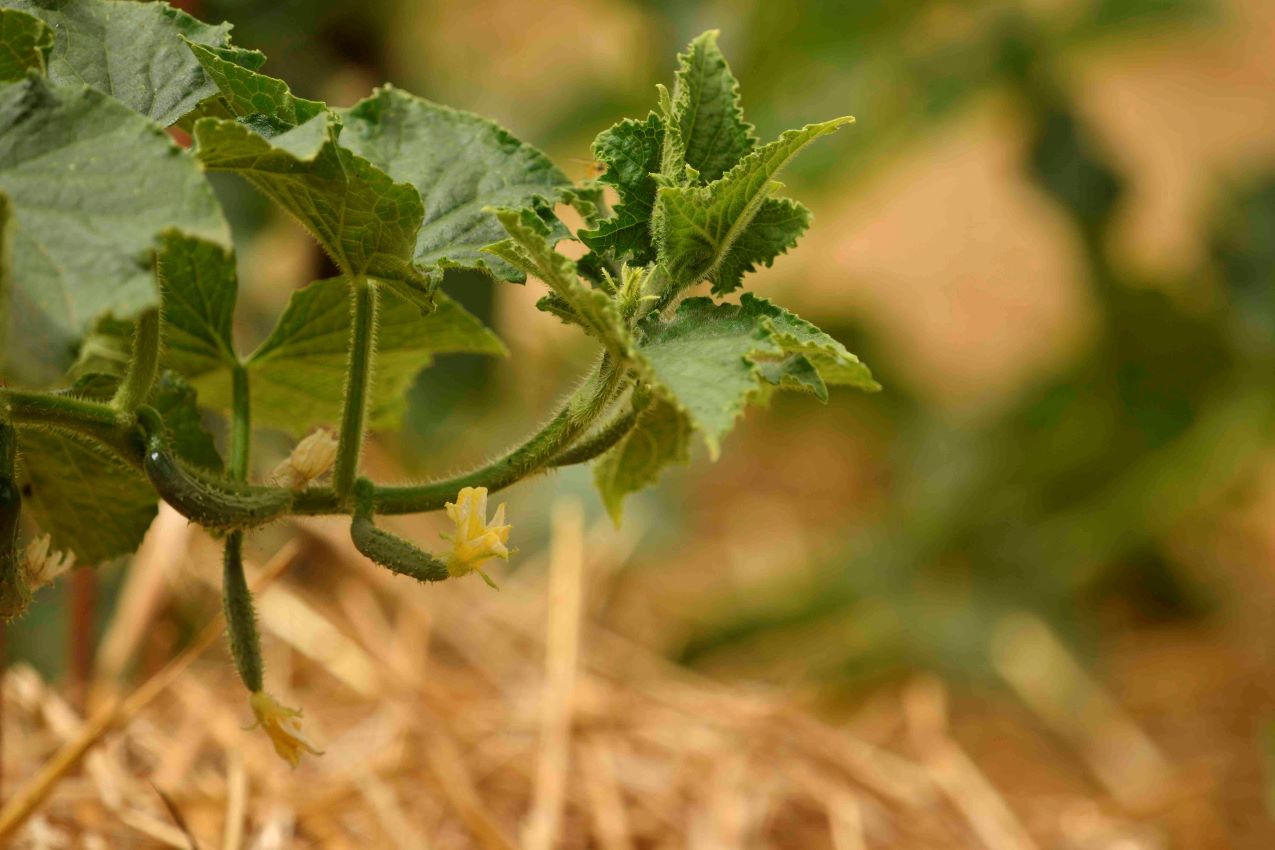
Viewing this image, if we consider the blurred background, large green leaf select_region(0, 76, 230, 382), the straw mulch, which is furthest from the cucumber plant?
the blurred background

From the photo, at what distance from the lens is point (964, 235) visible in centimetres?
329

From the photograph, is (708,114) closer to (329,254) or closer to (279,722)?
(329,254)

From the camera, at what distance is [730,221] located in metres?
0.47

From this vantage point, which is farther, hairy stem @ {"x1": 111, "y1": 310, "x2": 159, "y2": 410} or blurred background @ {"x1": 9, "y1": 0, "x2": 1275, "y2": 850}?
blurred background @ {"x1": 9, "y1": 0, "x2": 1275, "y2": 850}

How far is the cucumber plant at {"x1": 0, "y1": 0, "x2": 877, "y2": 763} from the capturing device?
1.23 ft

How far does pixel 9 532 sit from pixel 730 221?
0.95ft

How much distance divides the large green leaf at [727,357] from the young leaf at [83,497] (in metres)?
0.25

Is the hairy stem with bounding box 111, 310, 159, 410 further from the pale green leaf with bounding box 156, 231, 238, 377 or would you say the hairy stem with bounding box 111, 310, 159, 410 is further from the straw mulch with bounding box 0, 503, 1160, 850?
the straw mulch with bounding box 0, 503, 1160, 850

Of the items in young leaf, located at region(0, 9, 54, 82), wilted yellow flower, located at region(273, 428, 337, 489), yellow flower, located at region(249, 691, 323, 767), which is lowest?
yellow flower, located at region(249, 691, 323, 767)

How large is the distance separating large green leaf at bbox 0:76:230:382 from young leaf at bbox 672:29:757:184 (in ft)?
0.60

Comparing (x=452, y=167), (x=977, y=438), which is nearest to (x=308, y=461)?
(x=452, y=167)

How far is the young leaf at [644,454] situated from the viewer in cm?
54

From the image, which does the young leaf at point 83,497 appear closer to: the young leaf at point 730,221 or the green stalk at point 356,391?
the green stalk at point 356,391

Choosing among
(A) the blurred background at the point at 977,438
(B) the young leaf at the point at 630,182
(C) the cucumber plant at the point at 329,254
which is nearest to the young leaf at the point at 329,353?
(C) the cucumber plant at the point at 329,254
